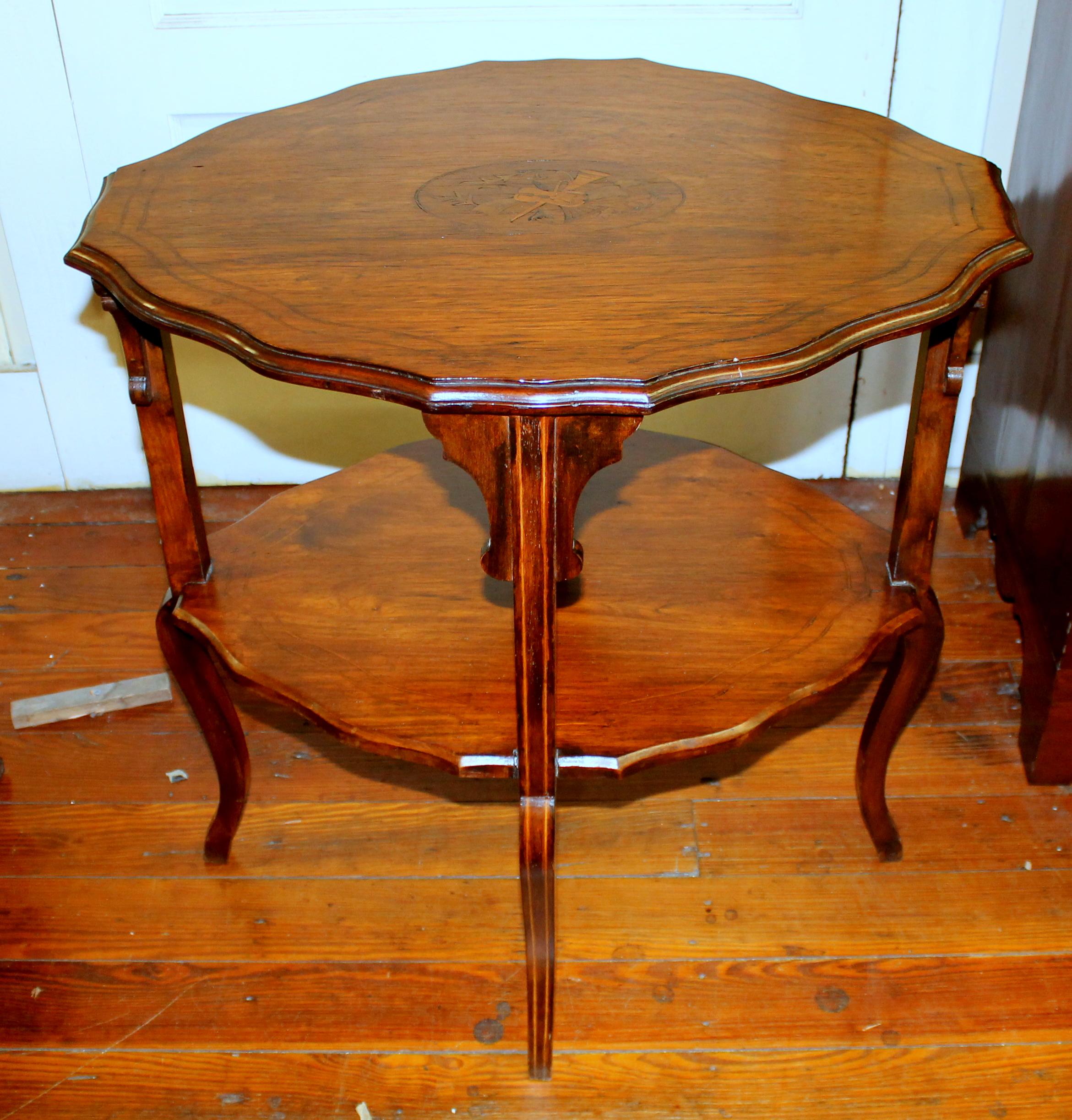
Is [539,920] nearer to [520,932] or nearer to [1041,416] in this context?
[520,932]

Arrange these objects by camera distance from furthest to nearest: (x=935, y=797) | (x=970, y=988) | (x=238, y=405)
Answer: (x=238, y=405) < (x=935, y=797) < (x=970, y=988)

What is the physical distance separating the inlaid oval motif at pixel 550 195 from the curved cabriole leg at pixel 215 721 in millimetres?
572

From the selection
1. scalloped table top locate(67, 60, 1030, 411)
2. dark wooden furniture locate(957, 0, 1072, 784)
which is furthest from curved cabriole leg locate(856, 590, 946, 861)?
scalloped table top locate(67, 60, 1030, 411)

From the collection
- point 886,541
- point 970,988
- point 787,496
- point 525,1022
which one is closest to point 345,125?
point 787,496

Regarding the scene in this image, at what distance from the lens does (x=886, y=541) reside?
1.48 meters

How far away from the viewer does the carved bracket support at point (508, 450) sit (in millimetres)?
956

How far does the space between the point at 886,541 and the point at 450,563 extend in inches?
21.7

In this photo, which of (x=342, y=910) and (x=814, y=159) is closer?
(x=814, y=159)

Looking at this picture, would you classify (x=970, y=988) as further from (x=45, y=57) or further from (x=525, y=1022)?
(x=45, y=57)

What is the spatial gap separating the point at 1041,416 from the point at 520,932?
1.11 m

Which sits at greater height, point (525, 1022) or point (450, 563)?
point (450, 563)

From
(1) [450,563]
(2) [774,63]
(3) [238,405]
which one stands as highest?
(2) [774,63]

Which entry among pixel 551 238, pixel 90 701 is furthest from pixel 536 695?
pixel 90 701

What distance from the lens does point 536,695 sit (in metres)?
1.11
